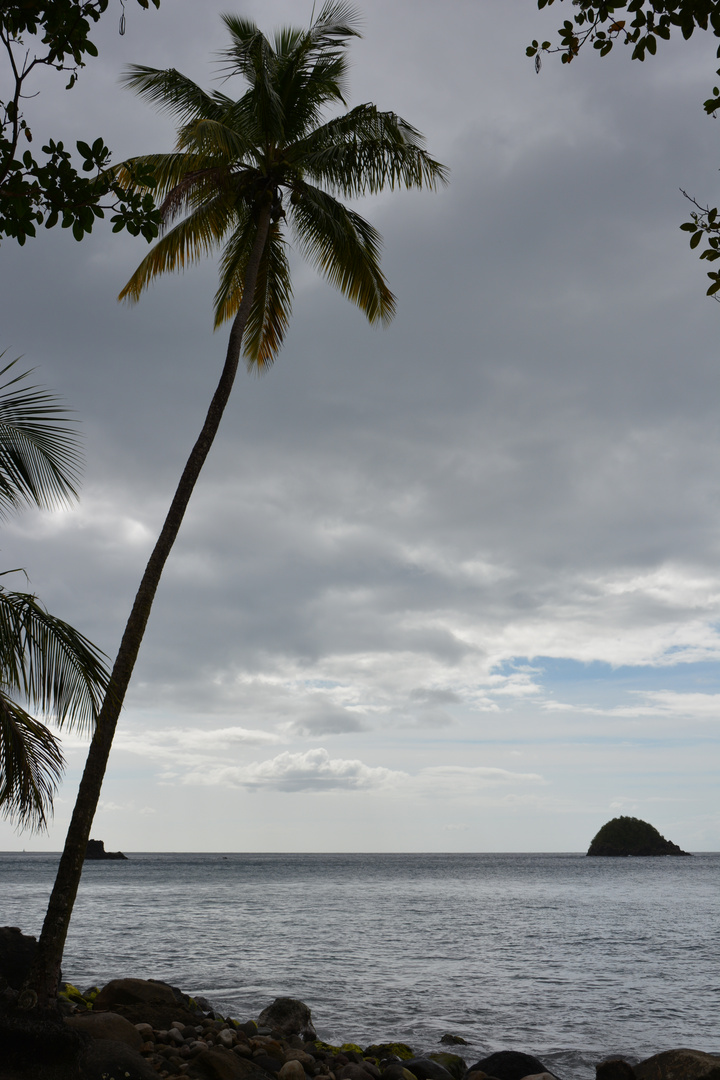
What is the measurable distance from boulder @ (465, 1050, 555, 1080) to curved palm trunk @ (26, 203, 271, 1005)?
20.9ft

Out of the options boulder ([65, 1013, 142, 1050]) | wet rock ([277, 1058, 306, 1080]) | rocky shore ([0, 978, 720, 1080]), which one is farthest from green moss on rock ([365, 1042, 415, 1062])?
boulder ([65, 1013, 142, 1050])

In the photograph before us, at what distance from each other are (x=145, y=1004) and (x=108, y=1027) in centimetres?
279

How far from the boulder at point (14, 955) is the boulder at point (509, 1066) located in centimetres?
646

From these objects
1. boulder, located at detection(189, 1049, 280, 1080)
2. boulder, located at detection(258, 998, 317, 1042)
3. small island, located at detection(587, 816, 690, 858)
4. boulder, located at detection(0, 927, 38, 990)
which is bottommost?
small island, located at detection(587, 816, 690, 858)

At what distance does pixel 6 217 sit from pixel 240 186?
8254mm

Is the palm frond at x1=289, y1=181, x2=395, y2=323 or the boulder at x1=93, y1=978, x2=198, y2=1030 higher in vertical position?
the palm frond at x1=289, y1=181, x2=395, y2=323

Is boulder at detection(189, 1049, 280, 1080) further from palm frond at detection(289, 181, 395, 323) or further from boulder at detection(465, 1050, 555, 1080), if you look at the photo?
palm frond at detection(289, 181, 395, 323)

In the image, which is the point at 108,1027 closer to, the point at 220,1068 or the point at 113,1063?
the point at 220,1068

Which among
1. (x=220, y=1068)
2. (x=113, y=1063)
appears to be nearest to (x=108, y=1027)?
(x=220, y=1068)

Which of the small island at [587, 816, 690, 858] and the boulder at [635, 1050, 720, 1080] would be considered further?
the small island at [587, 816, 690, 858]

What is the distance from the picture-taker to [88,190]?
4082mm

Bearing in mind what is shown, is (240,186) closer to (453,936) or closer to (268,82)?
(268,82)

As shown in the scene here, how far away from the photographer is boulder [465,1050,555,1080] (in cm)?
1066

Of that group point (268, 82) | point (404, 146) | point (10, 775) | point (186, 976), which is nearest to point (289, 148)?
point (268, 82)
